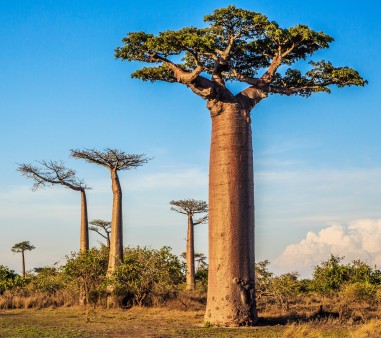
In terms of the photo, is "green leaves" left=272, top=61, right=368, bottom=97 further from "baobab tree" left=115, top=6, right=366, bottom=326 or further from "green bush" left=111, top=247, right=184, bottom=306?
"green bush" left=111, top=247, right=184, bottom=306

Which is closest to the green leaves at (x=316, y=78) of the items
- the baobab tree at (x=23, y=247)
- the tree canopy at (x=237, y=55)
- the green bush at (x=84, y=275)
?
the tree canopy at (x=237, y=55)

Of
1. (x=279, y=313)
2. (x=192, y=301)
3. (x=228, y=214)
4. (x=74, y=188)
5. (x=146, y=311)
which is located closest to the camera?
(x=228, y=214)

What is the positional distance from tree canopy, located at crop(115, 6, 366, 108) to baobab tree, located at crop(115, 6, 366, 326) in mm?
18

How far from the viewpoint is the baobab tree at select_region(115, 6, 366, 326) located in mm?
10023

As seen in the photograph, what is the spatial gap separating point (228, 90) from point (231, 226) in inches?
98.7

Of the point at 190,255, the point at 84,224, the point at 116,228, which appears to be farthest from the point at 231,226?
the point at 190,255

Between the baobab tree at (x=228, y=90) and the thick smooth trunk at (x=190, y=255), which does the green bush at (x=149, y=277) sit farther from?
the thick smooth trunk at (x=190, y=255)

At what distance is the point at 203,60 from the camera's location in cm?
1223

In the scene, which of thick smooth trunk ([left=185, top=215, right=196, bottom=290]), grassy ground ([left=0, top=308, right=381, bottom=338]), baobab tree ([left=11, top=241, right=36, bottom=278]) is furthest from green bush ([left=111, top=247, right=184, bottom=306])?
baobab tree ([left=11, top=241, right=36, bottom=278])

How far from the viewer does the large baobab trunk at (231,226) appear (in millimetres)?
9961

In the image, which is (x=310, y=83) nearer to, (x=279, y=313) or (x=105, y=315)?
(x=279, y=313)

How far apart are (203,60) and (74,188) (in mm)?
8364

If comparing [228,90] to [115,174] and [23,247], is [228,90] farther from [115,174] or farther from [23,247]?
[23,247]

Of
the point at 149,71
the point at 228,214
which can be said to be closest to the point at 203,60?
the point at 149,71
